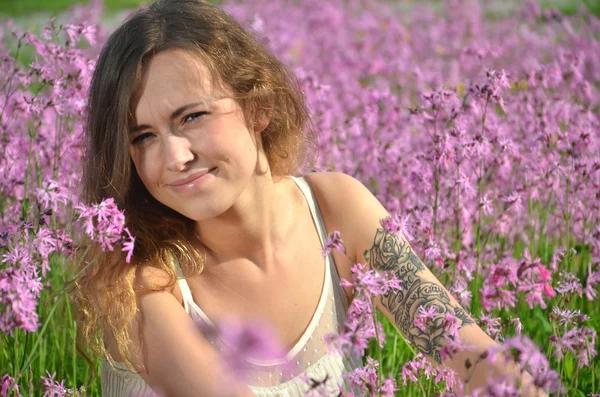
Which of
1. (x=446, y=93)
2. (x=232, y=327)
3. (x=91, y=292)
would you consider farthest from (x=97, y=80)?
(x=446, y=93)

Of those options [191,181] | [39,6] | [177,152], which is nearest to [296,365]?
[191,181]

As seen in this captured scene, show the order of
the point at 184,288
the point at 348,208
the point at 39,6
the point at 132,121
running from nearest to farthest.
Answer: the point at 132,121
the point at 184,288
the point at 348,208
the point at 39,6

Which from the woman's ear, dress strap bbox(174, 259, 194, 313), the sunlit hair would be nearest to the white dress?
dress strap bbox(174, 259, 194, 313)

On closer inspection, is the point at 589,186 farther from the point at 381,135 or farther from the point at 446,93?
the point at 381,135

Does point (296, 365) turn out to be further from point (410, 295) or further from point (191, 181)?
point (191, 181)

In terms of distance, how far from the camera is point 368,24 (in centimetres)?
989

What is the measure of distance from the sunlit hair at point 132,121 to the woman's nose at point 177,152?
151 millimetres

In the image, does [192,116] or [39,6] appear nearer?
[192,116]

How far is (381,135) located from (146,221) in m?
2.17

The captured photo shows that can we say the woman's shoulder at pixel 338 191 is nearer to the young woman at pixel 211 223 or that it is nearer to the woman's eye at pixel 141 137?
the young woman at pixel 211 223

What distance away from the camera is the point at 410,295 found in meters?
2.93

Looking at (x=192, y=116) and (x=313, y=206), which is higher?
(x=192, y=116)

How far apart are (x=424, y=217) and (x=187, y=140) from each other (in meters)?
1.13

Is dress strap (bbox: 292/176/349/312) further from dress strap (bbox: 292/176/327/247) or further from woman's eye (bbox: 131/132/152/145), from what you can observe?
woman's eye (bbox: 131/132/152/145)
